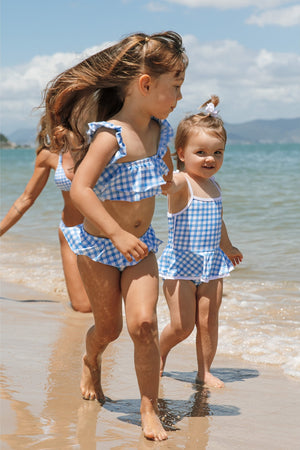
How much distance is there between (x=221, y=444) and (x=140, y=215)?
109 cm

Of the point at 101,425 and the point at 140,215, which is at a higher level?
the point at 140,215

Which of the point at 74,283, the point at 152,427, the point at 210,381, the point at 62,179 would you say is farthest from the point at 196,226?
the point at 74,283

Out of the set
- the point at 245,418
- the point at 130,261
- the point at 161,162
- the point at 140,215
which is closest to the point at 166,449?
the point at 245,418

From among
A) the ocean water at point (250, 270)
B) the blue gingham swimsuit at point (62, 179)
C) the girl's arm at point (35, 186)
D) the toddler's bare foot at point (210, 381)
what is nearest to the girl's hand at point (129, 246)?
the toddler's bare foot at point (210, 381)

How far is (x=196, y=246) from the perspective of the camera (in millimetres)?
3670

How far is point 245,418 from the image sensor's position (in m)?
3.06

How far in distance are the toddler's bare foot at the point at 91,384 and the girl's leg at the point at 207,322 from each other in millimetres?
650

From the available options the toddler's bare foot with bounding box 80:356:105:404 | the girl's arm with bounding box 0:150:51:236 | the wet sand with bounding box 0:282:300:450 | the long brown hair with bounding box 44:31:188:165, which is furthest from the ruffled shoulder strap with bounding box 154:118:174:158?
the girl's arm with bounding box 0:150:51:236

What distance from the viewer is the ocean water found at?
4.39 meters

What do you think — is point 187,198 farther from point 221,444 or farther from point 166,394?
point 221,444

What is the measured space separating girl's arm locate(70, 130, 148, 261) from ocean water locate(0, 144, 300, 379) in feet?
5.31

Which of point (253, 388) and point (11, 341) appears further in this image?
point (11, 341)

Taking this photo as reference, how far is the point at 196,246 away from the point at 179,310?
1.28 feet

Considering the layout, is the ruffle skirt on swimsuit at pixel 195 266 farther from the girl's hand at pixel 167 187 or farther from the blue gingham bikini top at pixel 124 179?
the blue gingham bikini top at pixel 124 179
